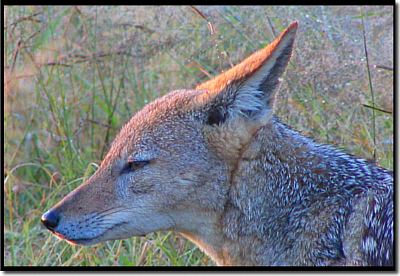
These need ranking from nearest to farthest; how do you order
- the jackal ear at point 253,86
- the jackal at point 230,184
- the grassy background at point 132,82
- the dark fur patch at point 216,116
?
1. the jackal ear at point 253,86
2. the jackal at point 230,184
3. the dark fur patch at point 216,116
4. the grassy background at point 132,82

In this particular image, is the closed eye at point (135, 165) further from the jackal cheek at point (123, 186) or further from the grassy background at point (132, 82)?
the grassy background at point (132, 82)

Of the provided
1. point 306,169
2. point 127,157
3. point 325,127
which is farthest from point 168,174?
point 325,127

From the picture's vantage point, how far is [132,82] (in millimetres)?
7816

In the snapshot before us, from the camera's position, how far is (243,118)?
4.52 metres

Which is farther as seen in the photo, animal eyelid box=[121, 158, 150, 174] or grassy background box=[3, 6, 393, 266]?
grassy background box=[3, 6, 393, 266]

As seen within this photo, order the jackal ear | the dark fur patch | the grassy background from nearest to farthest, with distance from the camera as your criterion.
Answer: the jackal ear
the dark fur patch
the grassy background

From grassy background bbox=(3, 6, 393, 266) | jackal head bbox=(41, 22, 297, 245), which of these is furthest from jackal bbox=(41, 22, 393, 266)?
grassy background bbox=(3, 6, 393, 266)

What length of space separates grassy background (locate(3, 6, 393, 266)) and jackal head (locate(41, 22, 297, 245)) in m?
1.44

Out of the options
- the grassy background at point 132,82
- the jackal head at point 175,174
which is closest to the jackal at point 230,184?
the jackal head at point 175,174

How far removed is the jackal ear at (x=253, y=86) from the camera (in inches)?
168

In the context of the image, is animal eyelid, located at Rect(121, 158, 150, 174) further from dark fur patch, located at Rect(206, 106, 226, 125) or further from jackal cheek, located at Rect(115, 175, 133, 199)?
dark fur patch, located at Rect(206, 106, 226, 125)

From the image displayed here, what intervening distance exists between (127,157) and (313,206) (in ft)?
3.46

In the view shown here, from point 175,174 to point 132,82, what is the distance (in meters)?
3.39

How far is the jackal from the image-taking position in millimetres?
4445
